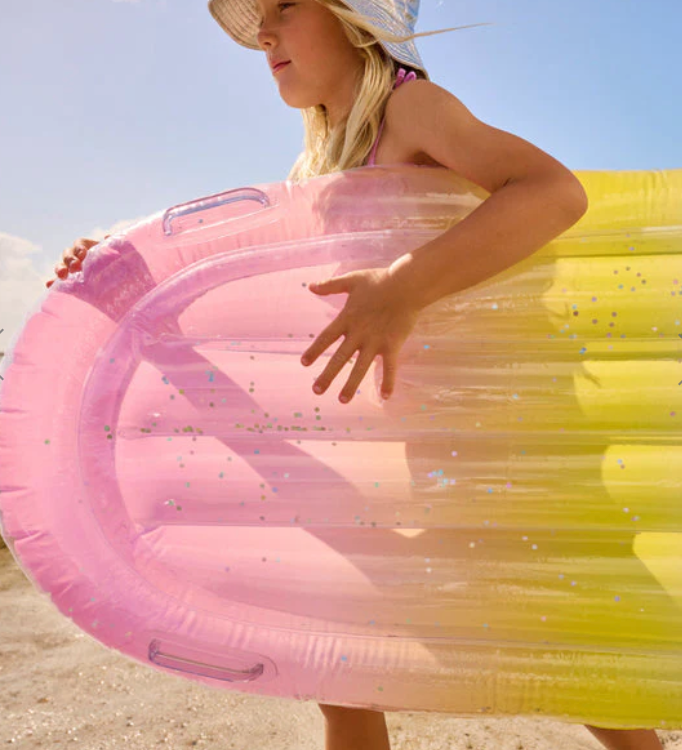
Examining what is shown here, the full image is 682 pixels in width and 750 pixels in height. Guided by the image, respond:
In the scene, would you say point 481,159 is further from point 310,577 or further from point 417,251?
point 310,577

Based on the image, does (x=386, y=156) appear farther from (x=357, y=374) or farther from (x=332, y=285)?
(x=357, y=374)

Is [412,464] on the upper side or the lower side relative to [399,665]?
upper

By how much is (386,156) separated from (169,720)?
5.00 feet

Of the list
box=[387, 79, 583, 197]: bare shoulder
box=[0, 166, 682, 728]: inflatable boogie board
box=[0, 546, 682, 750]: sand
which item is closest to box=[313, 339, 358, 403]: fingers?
box=[0, 166, 682, 728]: inflatable boogie board

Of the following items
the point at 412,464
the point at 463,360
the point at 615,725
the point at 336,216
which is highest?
the point at 336,216

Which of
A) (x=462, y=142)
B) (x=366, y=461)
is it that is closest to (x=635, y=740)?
(x=366, y=461)

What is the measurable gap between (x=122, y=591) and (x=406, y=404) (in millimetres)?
516

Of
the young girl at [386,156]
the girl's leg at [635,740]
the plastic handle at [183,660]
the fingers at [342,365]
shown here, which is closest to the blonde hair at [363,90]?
the young girl at [386,156]

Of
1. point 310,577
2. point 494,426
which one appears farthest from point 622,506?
point 310,577

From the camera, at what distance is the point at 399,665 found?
1.01m

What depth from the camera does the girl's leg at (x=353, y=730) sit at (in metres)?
1.21

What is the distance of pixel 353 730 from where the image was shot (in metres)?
1.21

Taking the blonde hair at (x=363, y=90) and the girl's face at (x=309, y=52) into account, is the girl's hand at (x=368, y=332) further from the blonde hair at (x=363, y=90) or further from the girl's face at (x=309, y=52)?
the girl's face at (x=309, y=52)

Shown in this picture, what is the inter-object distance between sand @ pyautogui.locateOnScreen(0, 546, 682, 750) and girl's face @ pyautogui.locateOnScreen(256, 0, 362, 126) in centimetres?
126
